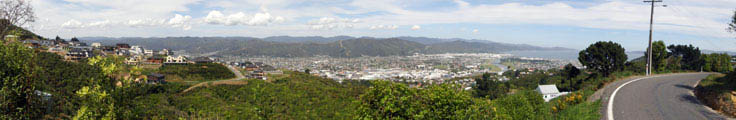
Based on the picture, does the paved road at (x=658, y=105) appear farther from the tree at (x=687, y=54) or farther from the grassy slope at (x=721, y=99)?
the tree at (x=687, y=54)

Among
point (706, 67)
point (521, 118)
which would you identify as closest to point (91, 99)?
point (521, 118)

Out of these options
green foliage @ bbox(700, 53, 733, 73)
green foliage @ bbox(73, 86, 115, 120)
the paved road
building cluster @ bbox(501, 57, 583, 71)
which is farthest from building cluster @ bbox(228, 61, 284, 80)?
building cluster @ bbox(501, 57, 583, 71)

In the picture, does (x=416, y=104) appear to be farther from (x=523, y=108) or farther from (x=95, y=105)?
(x=95, y=105)

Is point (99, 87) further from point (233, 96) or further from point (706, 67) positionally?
point (706, 67)

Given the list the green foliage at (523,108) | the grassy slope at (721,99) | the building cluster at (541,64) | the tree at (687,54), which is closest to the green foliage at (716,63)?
the tree at (687,54)

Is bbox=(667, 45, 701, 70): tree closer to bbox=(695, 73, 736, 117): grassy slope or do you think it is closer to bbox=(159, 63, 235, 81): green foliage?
bbox=(695, 73, 736, 117): grassy slope

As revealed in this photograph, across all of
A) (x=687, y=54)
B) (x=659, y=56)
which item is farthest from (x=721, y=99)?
(x=687, y=54)
